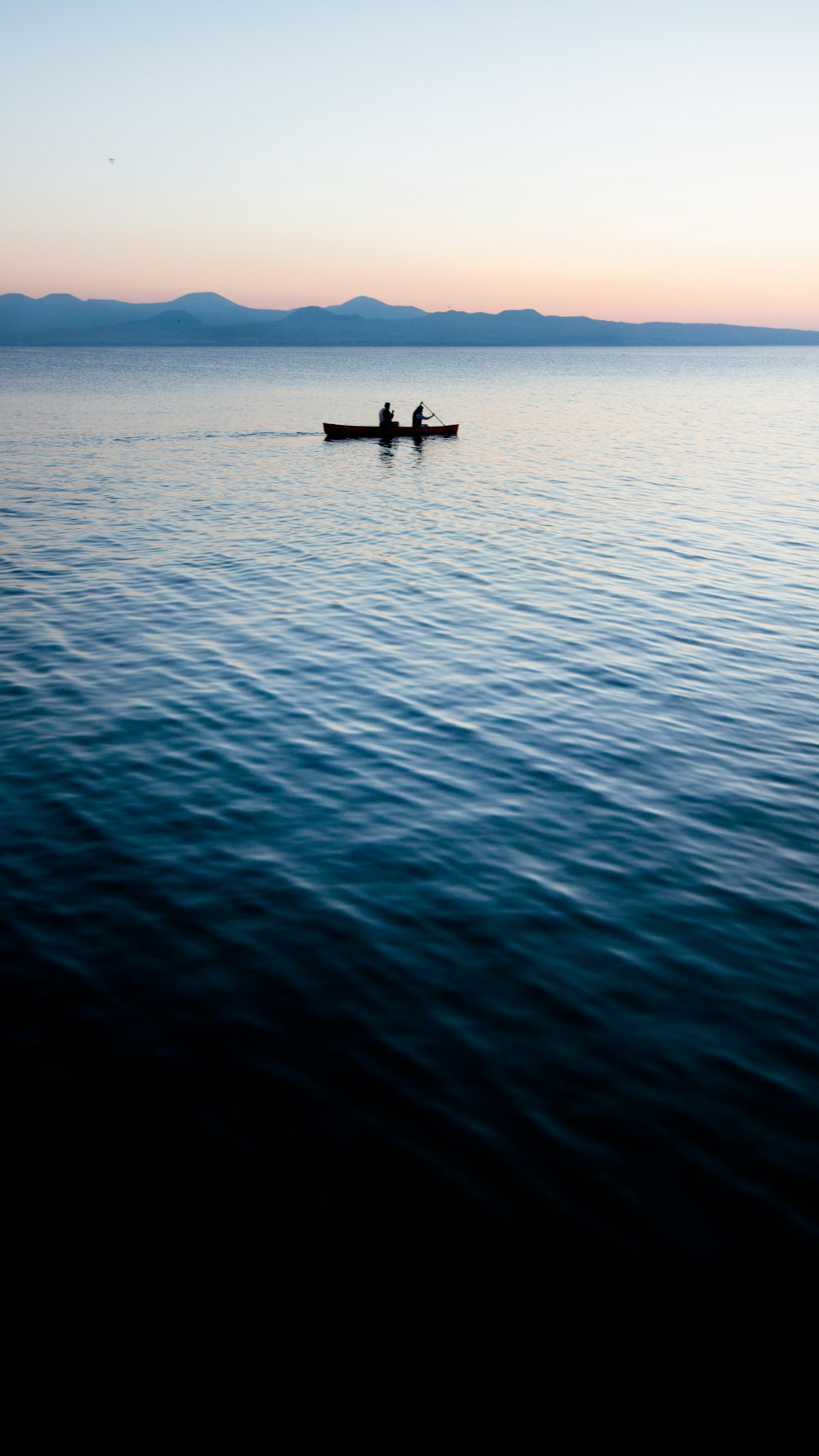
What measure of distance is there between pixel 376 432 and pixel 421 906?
52636 mm

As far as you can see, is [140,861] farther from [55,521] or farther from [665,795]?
[55,521]

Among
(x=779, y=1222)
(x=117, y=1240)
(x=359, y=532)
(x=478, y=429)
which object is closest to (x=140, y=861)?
(x=117, y=1240)

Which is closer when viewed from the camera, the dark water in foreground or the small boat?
the dark water in foreground

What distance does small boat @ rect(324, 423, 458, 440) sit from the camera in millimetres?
58812

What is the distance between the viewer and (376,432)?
59.1 m

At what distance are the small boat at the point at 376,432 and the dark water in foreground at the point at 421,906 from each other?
32412 mm

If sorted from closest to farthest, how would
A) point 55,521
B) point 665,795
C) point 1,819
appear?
point 1,819 → point 665,795 → point 55,521

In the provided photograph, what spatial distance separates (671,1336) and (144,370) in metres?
175

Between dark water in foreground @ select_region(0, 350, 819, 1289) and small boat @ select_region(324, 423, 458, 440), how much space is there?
32412 millimetres

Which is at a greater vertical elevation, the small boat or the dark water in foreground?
the small boat

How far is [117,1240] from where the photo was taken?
6.77 metres

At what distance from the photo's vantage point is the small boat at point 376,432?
5881 centimetres

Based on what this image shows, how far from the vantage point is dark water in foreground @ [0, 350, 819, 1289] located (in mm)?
7391

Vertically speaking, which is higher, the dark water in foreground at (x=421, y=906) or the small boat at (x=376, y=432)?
the small boat at (x=376, y=432)
